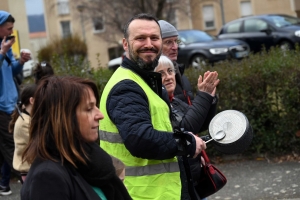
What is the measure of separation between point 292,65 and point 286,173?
1321 millimetres

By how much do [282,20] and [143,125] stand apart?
56.7 feet

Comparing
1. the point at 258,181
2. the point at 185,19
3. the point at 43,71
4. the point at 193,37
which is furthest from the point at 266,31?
the point at 185,19

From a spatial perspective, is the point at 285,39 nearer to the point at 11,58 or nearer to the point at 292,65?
the point at 292,65

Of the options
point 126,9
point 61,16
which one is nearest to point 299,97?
point 126,9

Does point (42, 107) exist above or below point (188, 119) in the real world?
above

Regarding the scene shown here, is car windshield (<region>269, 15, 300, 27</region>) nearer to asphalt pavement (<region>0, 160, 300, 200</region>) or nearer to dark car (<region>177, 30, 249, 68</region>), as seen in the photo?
dark car (<region>177, 30, 249, 68</region>)

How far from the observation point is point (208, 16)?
166 ft

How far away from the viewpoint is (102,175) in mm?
2510

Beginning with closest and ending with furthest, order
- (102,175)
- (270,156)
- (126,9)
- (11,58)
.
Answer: (102,175)
(11,58)
(270,156)
(126,9)

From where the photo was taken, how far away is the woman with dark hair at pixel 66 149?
2434 mm

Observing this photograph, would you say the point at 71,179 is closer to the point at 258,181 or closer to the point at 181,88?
the point at 181,88

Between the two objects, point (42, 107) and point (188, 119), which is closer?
point (42, 107)

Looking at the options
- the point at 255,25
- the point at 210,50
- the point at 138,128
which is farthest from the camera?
the point at 255,25

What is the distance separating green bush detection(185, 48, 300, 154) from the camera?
7918 millimetres
